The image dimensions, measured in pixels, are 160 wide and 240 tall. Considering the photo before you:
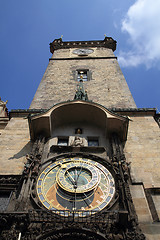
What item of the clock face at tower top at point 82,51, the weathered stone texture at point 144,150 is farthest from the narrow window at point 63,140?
the clock face at tower top at point 82,51

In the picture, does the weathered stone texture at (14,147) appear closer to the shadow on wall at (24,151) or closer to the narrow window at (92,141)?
the shadow on wall at (24,151)

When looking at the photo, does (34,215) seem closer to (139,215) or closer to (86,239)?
(86,239)

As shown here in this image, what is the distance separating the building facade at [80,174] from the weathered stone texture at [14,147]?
31mm

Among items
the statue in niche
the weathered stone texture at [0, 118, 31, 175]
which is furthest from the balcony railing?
the statue in niche

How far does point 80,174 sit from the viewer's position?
787cm

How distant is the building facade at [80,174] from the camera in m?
6.16

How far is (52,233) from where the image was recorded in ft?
19.6

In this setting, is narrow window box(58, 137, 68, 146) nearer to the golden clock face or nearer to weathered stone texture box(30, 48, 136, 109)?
the golden clock face

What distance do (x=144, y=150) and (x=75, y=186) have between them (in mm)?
3336

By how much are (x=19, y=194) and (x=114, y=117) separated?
424 centimetres

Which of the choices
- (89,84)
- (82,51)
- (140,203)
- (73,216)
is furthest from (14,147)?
(82,51)

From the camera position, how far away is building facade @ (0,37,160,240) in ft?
20.2

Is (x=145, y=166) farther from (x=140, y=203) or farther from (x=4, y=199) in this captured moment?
(x=4, y=199)

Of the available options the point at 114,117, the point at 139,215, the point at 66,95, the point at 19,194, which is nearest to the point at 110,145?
the point at 114,117
